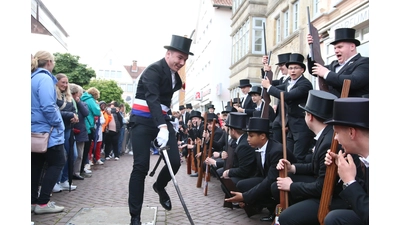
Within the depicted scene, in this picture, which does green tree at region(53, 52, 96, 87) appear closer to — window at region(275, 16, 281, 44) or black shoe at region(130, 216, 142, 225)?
window at region(275, 16, 281, 44)

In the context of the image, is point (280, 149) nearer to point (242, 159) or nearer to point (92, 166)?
point (242, 159)

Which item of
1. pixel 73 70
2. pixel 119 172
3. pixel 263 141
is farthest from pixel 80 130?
pixel 73 70

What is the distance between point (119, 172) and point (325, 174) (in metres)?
7.64

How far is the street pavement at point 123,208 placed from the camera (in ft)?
15.9

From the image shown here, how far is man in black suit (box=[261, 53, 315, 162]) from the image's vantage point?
532 centimetres

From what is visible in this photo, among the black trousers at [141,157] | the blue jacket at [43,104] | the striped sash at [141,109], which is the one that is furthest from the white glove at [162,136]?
the blue jacket at [43,104]

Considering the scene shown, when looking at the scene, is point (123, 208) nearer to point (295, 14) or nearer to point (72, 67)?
point (295, 14)

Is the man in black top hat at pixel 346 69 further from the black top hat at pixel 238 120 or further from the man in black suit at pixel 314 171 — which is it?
the black top hat at pixel 238 120

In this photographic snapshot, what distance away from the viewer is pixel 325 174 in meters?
3.23

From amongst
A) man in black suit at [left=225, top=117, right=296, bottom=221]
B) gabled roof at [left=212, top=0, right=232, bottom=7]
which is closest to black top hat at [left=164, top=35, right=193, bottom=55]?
man in black suit at [left=225, top=117, right=296, bottom=221]

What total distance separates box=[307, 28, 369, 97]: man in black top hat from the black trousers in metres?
1.99

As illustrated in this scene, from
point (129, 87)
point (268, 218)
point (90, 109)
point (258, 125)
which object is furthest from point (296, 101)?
point (129, 87)

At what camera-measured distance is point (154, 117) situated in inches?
173

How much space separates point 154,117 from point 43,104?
1649 mm
